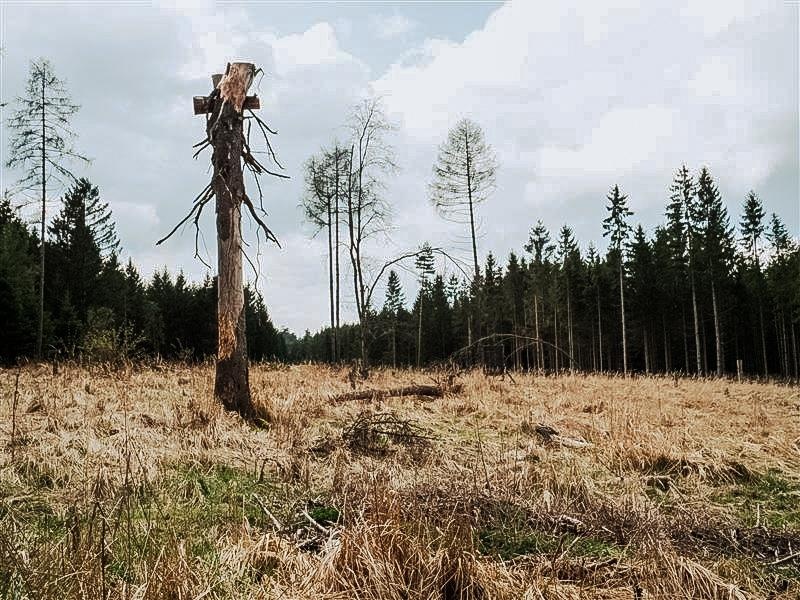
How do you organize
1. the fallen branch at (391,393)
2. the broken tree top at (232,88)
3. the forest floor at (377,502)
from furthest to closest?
1. the fallen branch at (391,393)
2. the broken tree top at (232,88)
3. the forest floor at (377,502)

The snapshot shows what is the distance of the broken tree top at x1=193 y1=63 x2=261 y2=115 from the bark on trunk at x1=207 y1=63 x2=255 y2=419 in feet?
0.04

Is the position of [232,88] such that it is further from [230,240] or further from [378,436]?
[378,436]

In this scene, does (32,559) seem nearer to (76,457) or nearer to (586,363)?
(76,457)

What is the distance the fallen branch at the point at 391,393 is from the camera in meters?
8.75

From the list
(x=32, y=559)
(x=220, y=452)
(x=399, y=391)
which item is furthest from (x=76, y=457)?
(x=399, y=391)

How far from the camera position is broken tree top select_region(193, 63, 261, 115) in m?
7.11

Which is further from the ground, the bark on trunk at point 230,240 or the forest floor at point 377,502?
the bark on trunk at point 230,240

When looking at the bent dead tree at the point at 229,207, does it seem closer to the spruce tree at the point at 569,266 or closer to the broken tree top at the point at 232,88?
the broken tree top at the point at 232,88

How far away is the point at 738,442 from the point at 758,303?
42876mm

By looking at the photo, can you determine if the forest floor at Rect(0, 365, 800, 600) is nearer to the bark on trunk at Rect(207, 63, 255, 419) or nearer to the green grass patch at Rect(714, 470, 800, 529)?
the green grass patch at Rect(714, 470, 800, 529)

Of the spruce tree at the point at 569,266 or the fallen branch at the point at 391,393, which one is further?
the spruce tree at the point at 569,266

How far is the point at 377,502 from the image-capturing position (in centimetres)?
247

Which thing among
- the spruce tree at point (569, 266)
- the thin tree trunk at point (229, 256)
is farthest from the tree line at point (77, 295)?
the spruce tree at point (569, 266)

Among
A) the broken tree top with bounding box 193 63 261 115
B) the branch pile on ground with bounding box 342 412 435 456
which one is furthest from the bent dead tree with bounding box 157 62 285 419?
the branch pile on ground with bounding box 342 412 435 456
